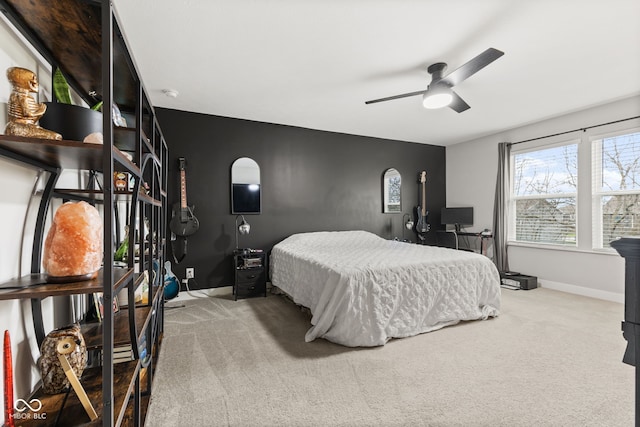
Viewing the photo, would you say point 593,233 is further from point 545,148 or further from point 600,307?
point 545,148

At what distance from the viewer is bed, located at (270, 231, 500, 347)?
2367mm

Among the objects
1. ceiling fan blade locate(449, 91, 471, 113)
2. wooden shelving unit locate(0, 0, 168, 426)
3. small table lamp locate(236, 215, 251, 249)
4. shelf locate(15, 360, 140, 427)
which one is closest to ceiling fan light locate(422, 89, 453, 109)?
ceiling fan blade locate(449, 91, 471, 113)

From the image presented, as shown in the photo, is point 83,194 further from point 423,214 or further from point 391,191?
point 423,214

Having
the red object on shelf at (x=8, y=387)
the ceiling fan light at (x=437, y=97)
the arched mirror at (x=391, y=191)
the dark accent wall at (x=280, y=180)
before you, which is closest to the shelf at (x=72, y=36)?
the red object on shelf at (x=8, y=387)

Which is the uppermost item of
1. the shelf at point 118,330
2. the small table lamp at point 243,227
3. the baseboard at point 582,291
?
the small table lamp at point 243,227

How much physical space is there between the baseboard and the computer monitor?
4.70 ft

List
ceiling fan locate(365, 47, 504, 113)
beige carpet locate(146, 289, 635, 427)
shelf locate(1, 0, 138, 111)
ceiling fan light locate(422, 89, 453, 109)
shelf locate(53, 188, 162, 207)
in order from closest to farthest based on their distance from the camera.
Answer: shelf locate(1, 0, 138, 111), shelf locate(53, 188, 162, 207), beige carpet locate(146, 289, 635, 427), ceiling fan locate(365, 47, 504, 113), ceiling fan light locate(422, 89, 453, 109)

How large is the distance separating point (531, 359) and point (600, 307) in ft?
6.83

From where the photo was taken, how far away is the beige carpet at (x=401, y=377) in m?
1.59

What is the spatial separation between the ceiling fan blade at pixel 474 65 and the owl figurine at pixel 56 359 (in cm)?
275

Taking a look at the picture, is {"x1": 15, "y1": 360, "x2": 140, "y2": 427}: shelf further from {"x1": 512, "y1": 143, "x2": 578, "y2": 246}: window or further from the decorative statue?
{"x1": 512, "y1": 143, "x2": 578, "y2": 246}: window

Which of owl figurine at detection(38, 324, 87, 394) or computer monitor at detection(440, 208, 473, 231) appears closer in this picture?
owl figurine at detection(38, 324, 87, 394)

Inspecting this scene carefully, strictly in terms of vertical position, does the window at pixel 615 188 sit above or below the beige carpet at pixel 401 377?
above

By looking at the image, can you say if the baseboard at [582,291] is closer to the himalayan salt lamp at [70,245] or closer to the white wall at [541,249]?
the white wall at [541,249]
